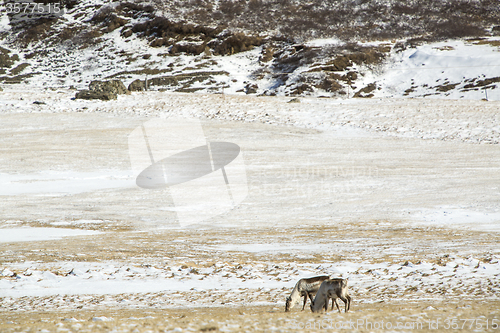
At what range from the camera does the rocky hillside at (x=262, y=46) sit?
55875 millimetres

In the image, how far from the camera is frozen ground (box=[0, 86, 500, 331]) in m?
8.27

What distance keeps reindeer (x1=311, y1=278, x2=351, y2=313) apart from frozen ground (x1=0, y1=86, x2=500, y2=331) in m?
0.49

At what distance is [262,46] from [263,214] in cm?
6694

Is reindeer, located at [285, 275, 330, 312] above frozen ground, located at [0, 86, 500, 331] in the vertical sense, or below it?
above

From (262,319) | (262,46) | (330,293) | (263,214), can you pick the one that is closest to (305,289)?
(330,293)

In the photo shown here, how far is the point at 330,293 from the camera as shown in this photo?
6430 millimetres

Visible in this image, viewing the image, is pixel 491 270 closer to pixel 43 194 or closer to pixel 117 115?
pixel 43 194

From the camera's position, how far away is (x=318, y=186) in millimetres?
19734

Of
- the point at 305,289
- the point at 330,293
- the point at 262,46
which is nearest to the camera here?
the point at 330,293

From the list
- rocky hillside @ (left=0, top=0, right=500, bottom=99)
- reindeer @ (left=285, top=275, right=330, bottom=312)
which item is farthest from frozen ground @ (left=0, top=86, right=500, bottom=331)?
rocky hillside @ (left=0, top=0, right=500, bottom=99)

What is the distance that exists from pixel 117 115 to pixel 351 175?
20.2 m

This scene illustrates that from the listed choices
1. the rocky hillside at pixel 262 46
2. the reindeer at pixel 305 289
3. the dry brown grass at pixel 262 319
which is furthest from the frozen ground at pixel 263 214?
the rocky hillside at pixel 262 46

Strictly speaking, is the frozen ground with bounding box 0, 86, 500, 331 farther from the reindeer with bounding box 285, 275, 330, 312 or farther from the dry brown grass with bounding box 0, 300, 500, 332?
the reindeer with bounding box 285, 275, 330, 312

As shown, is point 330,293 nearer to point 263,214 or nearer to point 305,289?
point 305,289
